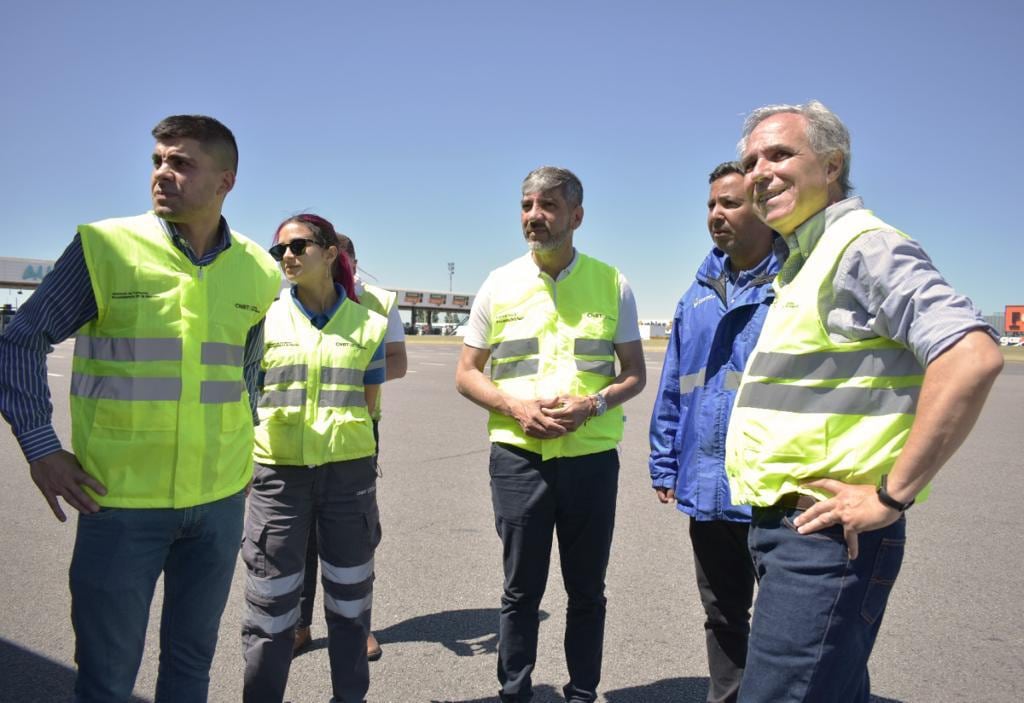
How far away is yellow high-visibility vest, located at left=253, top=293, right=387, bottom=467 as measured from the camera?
116 inches

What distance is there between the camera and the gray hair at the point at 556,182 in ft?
10.5

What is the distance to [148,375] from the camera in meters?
2.19

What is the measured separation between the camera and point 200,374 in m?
2.30

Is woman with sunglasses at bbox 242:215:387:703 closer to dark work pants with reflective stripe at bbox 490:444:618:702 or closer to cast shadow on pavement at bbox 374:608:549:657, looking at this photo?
dark work pants with reflective stripe at bbox 490:444:618:702

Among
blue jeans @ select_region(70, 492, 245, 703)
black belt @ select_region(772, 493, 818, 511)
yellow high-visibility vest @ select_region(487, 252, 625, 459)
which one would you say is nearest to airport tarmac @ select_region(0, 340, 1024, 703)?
blue jeans @ select_region(70, 492, 245, 703)

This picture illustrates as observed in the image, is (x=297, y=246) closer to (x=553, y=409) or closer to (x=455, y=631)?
(x=553, y=409)

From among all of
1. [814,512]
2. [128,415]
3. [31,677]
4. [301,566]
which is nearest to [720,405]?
[814,512]

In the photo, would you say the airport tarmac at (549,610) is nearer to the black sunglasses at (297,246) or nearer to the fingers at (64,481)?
the fingers at (64,481)

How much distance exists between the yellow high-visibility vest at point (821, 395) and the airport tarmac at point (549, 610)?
1810 millimetres

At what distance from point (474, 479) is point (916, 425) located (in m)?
6.09

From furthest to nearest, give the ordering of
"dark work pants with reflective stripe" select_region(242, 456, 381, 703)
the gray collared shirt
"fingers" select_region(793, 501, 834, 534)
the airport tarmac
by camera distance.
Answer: the airport tarmac → "dark work pants with reflective stripe" select_region(242, 456, 381, 703) → "fingers" select_region(793, 501, 834, 534) → the gray collared shirt

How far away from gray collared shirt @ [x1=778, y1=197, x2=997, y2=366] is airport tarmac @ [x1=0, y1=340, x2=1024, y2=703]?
216cm

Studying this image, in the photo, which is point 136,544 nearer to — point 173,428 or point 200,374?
point 173,428

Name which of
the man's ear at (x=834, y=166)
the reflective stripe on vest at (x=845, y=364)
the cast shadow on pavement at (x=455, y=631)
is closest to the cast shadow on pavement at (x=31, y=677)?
the cast shadow on pavement at (x=455, y=631)
